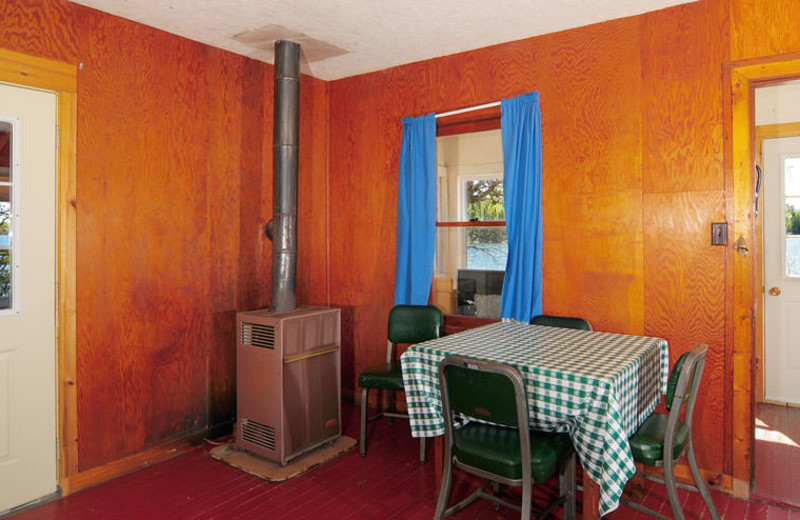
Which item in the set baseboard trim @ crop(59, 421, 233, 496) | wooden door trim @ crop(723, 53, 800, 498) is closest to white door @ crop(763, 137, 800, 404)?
wooden door trim @ crop(723, 53, 800, 498)

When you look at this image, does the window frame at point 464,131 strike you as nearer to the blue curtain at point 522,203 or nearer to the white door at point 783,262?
the blue curtain at point 522,203

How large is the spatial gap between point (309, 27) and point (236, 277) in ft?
6.01

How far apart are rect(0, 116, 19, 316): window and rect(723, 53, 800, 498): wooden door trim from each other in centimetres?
390

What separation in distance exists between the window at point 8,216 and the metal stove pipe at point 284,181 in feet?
4.63

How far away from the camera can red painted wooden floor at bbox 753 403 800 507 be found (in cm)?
289

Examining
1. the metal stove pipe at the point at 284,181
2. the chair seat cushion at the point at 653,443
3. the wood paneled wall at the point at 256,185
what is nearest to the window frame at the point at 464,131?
the wood paneled wall at the point at 256,185

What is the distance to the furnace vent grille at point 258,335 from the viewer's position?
3.22 metres

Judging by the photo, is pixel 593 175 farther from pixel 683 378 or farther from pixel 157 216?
pixel 157 216

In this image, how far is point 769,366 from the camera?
4379 millimetres

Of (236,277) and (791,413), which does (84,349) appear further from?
(791,413)

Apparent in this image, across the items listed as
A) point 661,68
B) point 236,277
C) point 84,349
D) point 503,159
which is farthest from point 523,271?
point 84,349

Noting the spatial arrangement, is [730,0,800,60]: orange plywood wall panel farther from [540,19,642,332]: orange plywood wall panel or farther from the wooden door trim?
[540,19,642,332]: orange plywood wall panel

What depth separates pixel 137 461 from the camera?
3.27 m

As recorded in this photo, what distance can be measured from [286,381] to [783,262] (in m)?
4.07
